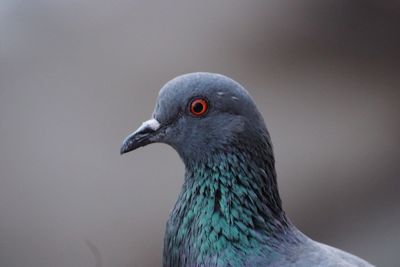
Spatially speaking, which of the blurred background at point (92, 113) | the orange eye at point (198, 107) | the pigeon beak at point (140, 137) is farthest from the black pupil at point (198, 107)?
the blurred background at point (92, 113)

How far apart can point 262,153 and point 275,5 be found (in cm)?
381

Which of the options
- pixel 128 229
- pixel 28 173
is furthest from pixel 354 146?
pixel 28 173

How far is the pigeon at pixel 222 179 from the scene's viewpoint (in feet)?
12.2

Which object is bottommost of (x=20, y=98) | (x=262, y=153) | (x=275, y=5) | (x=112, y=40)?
(x=262, y=153)

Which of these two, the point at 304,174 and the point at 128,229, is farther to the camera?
the point at 304,174

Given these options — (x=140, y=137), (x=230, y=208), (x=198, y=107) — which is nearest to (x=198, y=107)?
(x=198, y=107)

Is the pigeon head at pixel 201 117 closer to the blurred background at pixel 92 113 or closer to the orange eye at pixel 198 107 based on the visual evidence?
the orange eye at pixel 198 107

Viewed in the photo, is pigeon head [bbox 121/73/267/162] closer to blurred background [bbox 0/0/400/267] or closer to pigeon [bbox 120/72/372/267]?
pigeon [bbox 120/72/372/267]

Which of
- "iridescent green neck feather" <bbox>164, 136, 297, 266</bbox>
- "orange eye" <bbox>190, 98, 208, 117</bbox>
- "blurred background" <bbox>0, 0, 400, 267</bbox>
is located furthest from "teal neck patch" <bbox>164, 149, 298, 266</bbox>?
"blurred background" <bbox>0, 0, 400, 267</bbox>

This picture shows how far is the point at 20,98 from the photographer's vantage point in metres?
6.80

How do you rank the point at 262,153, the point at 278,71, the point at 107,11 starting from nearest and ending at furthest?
the point at 262,153 < the point at 107,11 < the point at 278,71

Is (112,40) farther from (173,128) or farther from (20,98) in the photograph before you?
(173,128)

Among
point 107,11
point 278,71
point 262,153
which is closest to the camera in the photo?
point 262,153

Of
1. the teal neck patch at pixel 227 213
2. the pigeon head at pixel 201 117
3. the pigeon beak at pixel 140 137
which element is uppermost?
the pigeon head at pixel 201 117
